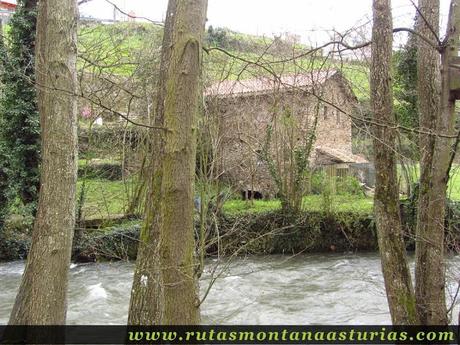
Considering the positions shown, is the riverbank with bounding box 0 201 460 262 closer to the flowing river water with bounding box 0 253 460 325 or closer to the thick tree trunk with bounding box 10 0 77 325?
the flowing river water with bounding box 0 253 460 325

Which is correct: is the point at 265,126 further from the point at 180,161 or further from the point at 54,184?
the point at 180,161

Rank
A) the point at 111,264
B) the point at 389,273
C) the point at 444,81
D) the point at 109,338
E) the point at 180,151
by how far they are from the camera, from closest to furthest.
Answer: the point at 180,151, the point at 444,81, the point at 389,273, the point at 109,338, the point at 111,264

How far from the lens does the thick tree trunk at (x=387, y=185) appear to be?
18.4 ft

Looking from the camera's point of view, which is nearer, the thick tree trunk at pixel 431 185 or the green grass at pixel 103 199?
the thick tree trunk at pixel 431 185

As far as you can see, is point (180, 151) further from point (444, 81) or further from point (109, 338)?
point (109, 338)

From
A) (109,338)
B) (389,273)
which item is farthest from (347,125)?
(389,273)

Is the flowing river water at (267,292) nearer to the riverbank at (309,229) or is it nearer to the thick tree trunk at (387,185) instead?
the riverbank at (309,229)

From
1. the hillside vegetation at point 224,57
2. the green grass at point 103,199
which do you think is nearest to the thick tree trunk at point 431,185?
the hillside vegetation at point 224,57

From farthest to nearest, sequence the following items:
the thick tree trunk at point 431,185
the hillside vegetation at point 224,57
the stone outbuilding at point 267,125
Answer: the stone outbuilding at point 267,125, the hillside vegetation at point 224,57, the thick tree trunk at point 431,185

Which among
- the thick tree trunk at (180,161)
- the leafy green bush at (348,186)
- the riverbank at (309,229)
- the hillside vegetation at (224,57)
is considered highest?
the hillside vegetation at (224,57)

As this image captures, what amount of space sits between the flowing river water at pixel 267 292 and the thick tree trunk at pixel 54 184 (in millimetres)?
3023

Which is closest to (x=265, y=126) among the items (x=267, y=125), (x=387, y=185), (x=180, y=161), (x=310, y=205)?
(x=267, y=125)

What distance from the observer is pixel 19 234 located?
47.5 feet

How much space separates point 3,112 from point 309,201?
30.0 feet
